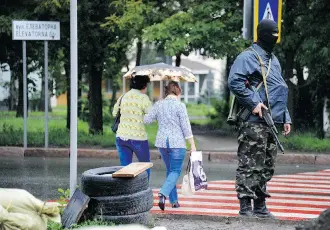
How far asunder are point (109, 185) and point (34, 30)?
36.5 feet

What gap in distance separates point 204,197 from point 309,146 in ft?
26.1

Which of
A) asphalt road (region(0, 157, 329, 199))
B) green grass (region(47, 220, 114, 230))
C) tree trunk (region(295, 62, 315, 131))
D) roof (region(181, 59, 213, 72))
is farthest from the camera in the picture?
roof (region(181, 59, 213, 72))

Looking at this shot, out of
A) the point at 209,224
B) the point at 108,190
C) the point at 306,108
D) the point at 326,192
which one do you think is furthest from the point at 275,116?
the point at 306,108

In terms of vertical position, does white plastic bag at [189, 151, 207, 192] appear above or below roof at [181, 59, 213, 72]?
below

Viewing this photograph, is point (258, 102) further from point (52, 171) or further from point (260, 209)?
point (52, 171)

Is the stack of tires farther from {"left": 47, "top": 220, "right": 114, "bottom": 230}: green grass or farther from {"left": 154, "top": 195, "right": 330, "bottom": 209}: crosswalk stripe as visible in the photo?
{"left": 154, "top": 195, "right": 330, "bottom": 209}: crosswalk stripe

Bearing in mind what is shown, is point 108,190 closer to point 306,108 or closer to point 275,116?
point 275,116

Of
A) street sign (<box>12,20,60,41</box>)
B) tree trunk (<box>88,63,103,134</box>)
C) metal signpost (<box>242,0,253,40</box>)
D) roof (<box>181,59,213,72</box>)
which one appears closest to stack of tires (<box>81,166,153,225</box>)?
metal signpost (<box>242,0,253,40</box>)

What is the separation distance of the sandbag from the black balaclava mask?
288cm

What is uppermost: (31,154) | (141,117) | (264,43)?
(264,43)

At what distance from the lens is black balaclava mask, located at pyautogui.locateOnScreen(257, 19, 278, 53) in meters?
8.44

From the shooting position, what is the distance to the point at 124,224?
7.33 metres

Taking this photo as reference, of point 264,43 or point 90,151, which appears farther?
point 90,151

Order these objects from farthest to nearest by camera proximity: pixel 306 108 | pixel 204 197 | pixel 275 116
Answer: pixel 306 108 → pixel 204 197 → pixel 275 116
